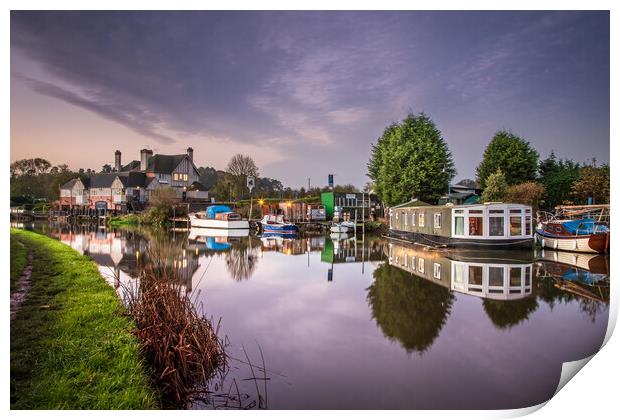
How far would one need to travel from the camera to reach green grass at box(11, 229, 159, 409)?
3.11 metres

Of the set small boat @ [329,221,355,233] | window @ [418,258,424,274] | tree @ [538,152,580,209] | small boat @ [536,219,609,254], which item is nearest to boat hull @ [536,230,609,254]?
small boat @ [536,219,609,254]

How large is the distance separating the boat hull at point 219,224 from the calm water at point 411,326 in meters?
14.3

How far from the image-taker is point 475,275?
Answer: 899 cm

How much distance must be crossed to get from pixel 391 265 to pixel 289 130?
496 centimetres

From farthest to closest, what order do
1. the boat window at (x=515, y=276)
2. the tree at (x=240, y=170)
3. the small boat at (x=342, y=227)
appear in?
the tree at (x=240, y=170)
the small boat at (x=342, y=227)
the boat window at (x=515, y=276)

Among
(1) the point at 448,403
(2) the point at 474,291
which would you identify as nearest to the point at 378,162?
(2) the point at 474,291

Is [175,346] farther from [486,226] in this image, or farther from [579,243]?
[579,243]

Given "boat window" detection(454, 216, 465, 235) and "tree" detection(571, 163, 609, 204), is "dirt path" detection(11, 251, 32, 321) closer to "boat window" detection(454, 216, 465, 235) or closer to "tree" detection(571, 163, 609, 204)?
"tree" detection(571, 163, 609, 204)

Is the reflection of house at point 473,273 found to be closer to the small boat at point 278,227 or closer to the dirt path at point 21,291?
the dirt path at point 21,291

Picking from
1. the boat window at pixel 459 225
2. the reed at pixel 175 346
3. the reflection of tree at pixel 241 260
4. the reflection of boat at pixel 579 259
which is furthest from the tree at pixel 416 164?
the reed at pixel 175 346

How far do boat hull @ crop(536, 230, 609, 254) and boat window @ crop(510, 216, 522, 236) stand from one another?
1495 millimetres

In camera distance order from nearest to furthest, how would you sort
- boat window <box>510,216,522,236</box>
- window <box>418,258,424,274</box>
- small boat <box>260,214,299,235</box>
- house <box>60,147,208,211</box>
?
window <box>418,258,424,274</box>, boat window <box>510,216,522,236</box>, house <box>60,147,208,211</box>, small boat <box>260,214,299,235</box>

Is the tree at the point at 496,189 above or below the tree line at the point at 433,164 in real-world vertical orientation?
below

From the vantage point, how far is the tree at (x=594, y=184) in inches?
228
